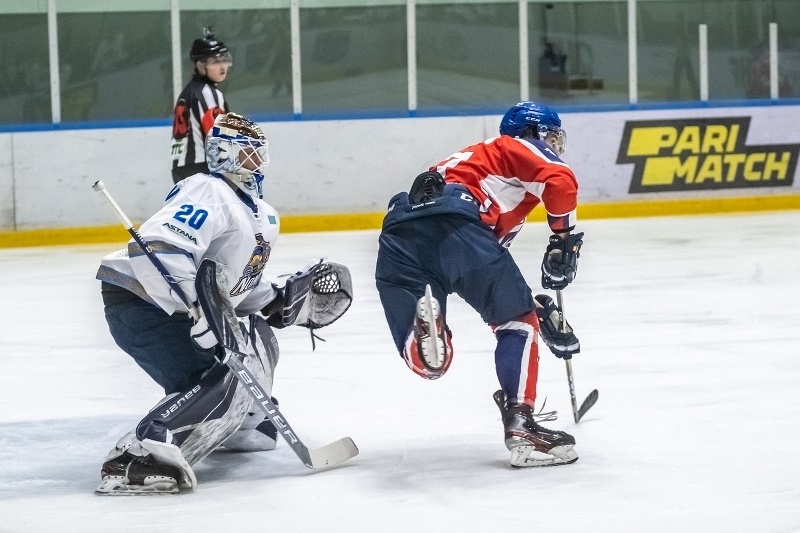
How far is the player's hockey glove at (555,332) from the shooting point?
3.56m

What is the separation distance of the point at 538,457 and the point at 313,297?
0.76 metres

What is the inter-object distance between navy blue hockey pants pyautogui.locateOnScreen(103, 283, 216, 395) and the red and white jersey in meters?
0.79

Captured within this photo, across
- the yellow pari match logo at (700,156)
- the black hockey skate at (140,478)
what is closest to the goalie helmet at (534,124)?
the black hockey skate at (140,478)

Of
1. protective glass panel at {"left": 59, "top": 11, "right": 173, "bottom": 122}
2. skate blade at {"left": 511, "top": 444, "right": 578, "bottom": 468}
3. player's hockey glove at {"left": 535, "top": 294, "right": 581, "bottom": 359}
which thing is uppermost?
protective glass panel at {"left": 59, "top": 11, "right": 173, "bottom": 122}

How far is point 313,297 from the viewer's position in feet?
12.0

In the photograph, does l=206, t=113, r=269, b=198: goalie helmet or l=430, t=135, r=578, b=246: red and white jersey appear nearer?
l=206, t=113, r=269, b=198: goalie helmet

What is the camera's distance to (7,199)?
27.3 ft

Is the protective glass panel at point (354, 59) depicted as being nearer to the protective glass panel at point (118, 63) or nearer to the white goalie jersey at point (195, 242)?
the protective glass panel at point (118, 63)

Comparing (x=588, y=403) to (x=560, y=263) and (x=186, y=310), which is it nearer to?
(x=560, y=263)

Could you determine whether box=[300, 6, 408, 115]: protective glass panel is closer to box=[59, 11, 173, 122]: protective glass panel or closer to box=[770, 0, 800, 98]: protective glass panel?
box=[59, 11, 173, 122]: protective glass panel

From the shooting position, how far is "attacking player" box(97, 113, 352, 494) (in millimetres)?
3109

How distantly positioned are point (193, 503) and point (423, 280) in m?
0.82

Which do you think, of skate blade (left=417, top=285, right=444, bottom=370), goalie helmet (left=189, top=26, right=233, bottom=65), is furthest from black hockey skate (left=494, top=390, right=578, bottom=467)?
goalie helmet (left=189, top=26, right=233, bottom=65)

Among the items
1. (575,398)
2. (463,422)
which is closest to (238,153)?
(463,422)
